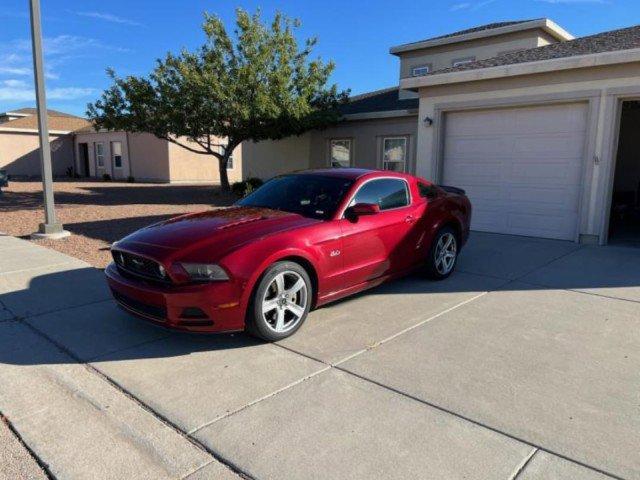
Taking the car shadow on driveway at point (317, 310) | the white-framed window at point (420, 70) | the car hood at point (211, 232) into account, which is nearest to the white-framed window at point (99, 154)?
the white-framed window at point (420, 70)

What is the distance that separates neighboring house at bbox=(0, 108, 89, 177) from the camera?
1272 inches

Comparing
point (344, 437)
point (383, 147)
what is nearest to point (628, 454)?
point (344, 437)

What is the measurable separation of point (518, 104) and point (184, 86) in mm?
11157

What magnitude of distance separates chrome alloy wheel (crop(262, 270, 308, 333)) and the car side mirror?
94 centimetres

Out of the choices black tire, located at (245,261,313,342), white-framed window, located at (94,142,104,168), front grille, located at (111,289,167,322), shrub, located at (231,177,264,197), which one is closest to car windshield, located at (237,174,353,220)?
black tire, located at (245,261,313,342)

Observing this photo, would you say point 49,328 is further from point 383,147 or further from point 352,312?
point 383,147

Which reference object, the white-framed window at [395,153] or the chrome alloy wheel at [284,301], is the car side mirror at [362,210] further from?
the white-framed window at [395,153]

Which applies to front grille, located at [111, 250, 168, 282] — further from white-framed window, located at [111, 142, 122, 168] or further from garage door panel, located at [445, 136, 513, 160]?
white-framed window, located at [111, 142, 122, 168]

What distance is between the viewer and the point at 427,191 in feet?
21.0

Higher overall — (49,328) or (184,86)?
(184,86)

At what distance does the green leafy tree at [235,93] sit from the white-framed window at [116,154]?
14.1 m

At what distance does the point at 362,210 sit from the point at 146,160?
2722cm

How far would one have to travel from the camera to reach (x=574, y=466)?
8.83 ft

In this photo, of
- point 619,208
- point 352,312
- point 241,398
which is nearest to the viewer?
point 241,398
